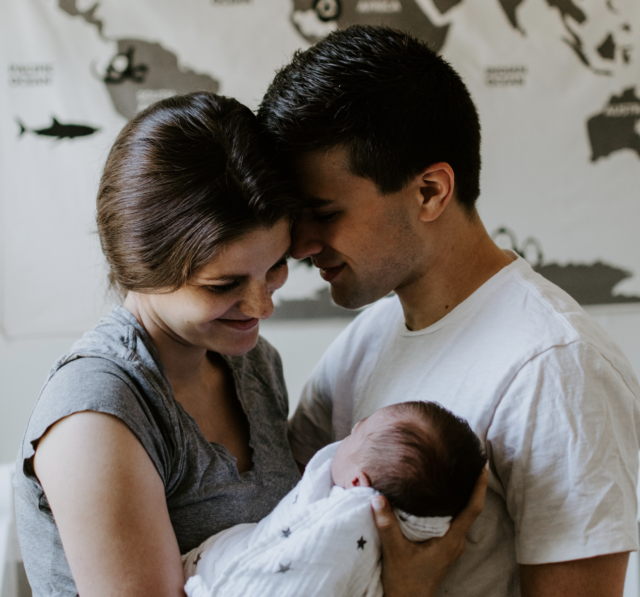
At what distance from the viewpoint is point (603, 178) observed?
108 inches

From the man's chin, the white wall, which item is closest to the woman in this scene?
the man's chin

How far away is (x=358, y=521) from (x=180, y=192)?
636 millimetres

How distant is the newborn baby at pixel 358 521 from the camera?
99 centimetres

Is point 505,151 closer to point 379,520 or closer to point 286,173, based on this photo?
point 286,173

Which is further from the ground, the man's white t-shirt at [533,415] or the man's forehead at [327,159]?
the man's forehead at [327,159]

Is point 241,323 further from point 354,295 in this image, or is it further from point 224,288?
point 354,295

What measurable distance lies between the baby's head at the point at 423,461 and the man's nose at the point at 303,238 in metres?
0.40

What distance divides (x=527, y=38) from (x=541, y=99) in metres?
0.27

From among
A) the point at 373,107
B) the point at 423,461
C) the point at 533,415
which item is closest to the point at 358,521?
the point at 423,461

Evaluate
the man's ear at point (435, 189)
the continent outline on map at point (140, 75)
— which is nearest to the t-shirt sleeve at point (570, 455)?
the man's ear at point (435, 189)

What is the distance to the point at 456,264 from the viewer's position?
128 centimetres

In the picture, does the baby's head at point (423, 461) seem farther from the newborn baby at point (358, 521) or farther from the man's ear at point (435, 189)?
the man's ear at point (435, 189)

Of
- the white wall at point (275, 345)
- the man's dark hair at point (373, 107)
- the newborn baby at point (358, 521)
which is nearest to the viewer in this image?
the newborn baby at point (358, 521)

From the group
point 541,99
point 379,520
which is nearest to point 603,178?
point 541,99
